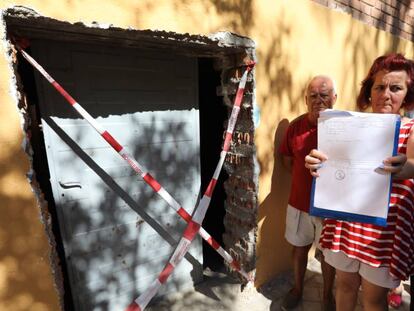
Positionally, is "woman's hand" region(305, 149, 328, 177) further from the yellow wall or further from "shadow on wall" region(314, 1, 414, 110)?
"shadow on wall" region(314, 1, 414, 110)

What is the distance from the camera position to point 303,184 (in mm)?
2139

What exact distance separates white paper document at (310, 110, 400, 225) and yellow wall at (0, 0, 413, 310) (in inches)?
34.9

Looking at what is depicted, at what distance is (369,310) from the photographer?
164 centimetres

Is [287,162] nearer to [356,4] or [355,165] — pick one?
[355,165]

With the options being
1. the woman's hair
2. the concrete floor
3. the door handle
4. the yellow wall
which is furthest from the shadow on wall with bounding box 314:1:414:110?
the door handle

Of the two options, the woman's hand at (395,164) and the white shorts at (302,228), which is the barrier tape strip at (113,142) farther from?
the woman's hand at (395,164)

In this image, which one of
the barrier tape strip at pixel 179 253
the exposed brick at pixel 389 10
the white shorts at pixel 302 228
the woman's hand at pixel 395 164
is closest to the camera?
the woman's hand at pixel 395 164

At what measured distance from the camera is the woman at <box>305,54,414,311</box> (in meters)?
1.46

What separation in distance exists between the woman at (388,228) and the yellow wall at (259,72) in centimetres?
82

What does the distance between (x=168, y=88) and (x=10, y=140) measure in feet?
4.07

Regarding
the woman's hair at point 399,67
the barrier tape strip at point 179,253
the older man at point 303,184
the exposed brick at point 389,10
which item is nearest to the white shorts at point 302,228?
the older man at point 303,184

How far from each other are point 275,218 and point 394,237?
1.18 m

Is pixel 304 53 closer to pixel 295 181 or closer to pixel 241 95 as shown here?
pixel 241 95

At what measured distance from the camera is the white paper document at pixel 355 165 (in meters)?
1.32
